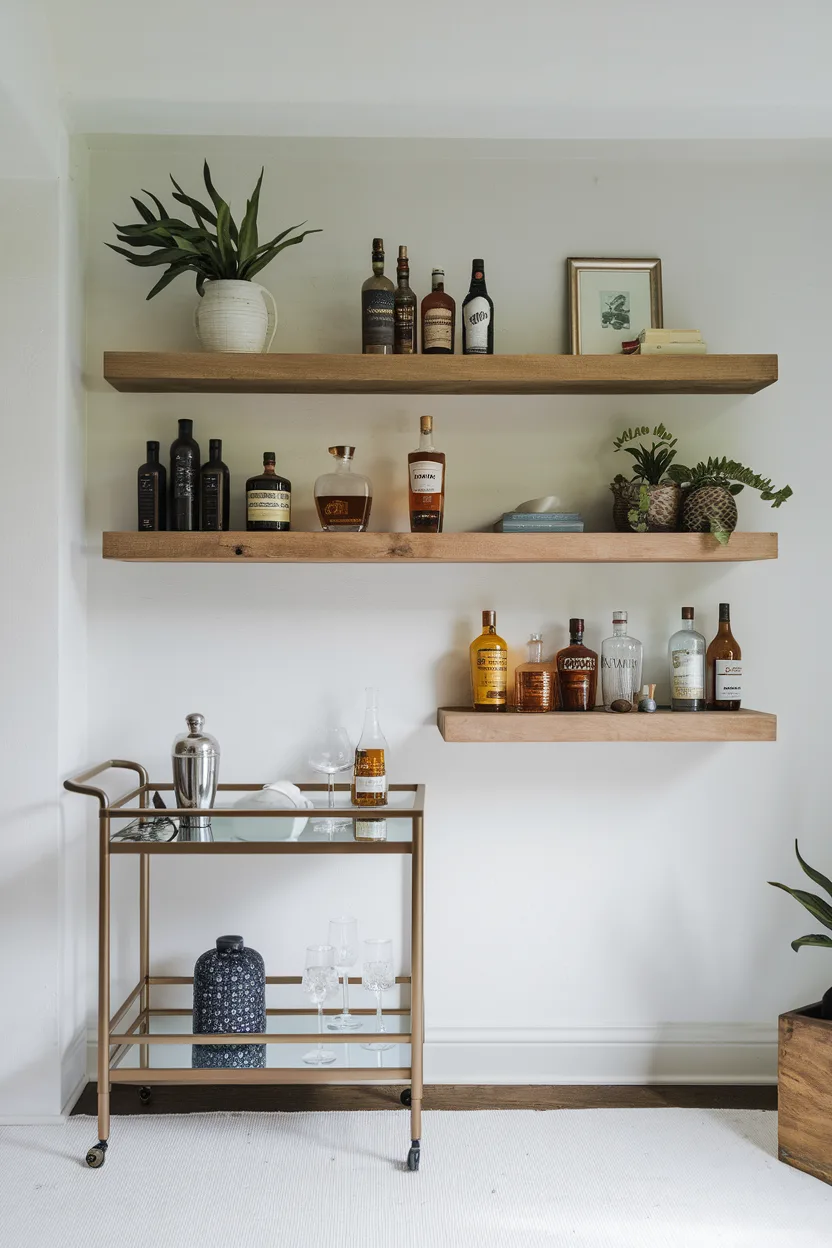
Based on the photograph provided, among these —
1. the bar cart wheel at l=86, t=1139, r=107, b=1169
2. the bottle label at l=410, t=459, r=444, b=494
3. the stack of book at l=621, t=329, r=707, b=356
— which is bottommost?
the bar cart wheel at l=86, t=1139, r=107, b=1169

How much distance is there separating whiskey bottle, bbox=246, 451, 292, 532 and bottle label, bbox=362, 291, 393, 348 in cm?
36

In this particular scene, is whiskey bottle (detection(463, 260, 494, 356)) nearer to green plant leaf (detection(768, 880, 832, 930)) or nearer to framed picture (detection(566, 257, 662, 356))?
framed picture (detection(566, 257, 662, 356))

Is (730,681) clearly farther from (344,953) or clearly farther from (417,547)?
(344,953)

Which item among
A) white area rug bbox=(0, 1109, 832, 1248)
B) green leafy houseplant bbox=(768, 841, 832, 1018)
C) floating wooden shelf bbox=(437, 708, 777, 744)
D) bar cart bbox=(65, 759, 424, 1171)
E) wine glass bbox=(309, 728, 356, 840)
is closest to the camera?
white area rug bbox=(0, 1109, 832, 1248)

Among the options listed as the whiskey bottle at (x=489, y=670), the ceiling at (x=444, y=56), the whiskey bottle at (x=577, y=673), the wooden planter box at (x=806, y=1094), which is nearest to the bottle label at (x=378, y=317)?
the ceiling at (x=444, y=56)

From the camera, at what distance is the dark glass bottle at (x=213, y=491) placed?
210 cm

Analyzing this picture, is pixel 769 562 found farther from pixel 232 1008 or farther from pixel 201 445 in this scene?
pixel 232 1008

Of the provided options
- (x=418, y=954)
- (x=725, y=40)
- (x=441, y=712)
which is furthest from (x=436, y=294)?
(x=418, y=954)

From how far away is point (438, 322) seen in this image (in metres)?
2.10

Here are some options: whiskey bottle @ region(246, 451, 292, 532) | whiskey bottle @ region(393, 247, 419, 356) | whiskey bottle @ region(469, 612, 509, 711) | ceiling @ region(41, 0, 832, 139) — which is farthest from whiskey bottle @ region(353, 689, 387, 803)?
ceiling @ region(41, 0, 832, 139)

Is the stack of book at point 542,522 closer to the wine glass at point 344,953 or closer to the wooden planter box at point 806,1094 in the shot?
the wine glass at point 344,953

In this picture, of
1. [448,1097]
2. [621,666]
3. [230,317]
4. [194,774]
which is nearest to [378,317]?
[230,317]

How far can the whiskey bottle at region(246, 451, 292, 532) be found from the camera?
208 centimetres

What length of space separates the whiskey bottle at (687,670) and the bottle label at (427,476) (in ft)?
2.13
